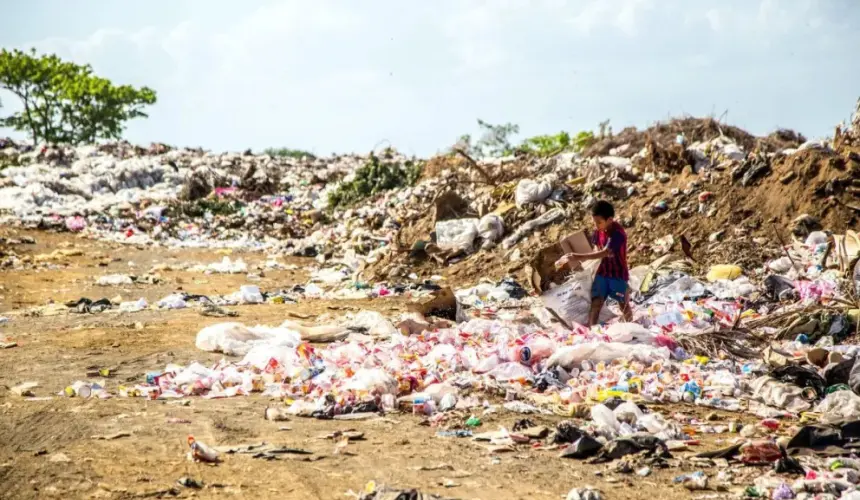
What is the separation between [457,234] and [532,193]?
1.16m

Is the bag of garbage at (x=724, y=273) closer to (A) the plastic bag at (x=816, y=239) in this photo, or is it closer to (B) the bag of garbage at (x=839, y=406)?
(A) the plastic bag at (x=816, y=239)

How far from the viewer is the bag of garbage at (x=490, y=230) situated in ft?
37.6

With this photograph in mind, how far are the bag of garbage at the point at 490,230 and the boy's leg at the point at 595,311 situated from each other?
16.4 ft

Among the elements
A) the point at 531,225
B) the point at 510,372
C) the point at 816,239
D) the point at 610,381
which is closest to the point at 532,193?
the point at 531,225

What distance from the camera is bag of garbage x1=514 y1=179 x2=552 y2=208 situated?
38.7 feet

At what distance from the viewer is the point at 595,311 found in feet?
21.0

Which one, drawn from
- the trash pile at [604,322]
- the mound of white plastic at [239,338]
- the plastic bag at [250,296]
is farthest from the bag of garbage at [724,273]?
the plastic bag at [250,296]

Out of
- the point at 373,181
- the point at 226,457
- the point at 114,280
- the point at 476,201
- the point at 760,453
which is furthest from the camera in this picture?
the point at 373,181

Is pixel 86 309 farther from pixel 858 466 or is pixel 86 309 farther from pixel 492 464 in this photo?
pixel 858 466

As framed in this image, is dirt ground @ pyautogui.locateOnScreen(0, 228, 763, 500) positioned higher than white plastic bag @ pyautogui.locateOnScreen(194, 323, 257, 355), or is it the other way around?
white plastic bag @ pyautogui.locateOnScreen(194, 323, 257, 355)

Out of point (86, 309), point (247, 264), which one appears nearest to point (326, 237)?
point (247, 264)

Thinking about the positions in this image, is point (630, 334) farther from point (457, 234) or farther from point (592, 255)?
point (457, 234)

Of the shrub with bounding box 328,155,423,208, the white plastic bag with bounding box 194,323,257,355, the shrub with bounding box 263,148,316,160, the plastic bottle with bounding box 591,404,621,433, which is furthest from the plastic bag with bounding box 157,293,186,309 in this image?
the shrub with bounding box 263,148,316,160

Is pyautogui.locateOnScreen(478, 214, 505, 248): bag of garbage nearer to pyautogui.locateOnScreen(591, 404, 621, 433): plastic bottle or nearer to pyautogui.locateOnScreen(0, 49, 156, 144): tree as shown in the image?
pyautogui.locateOnScreen(591, 404, 621, 433): plastic bottle
